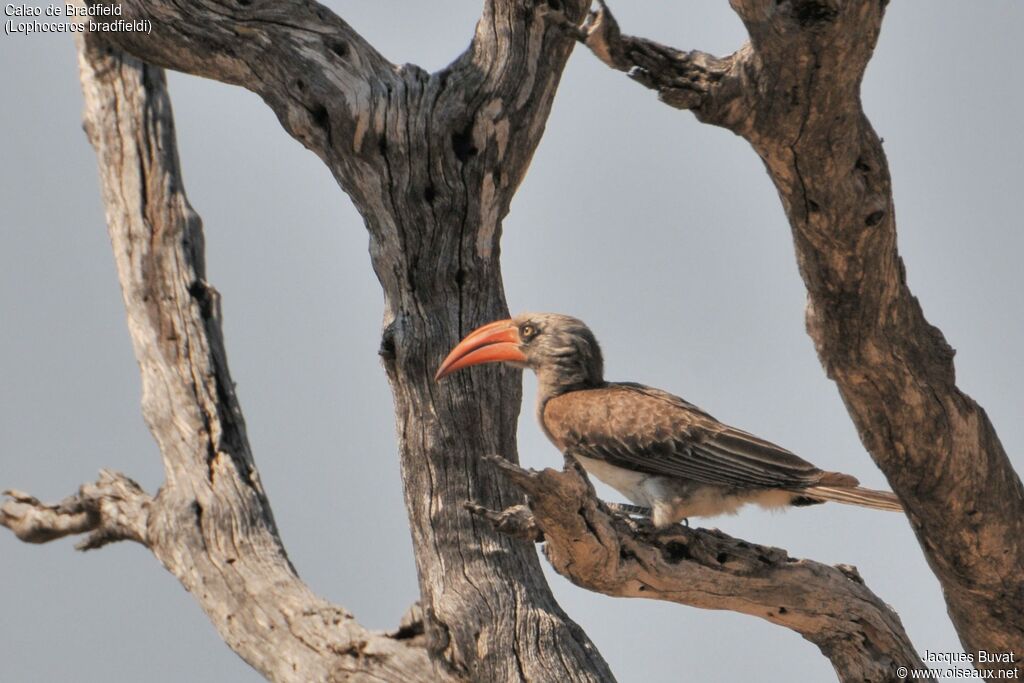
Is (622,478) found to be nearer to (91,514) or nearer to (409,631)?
(409,631)

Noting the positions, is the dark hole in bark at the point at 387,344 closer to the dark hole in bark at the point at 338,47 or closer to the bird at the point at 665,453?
the bird at the point at 665,453

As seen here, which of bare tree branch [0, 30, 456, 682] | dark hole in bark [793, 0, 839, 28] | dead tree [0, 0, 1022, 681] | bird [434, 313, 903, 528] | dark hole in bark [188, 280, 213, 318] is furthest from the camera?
dark hole in bark [188, 280, 213, 318]

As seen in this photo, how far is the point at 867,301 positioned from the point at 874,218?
35 centimetres

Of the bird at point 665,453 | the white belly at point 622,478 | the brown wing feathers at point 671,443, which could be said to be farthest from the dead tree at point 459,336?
the white belly at point 622,478

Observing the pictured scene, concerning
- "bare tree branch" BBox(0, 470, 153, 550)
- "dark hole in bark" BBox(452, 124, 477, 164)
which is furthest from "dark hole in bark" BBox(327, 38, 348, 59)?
"bare tree branch" BBox(0, 470, 153, 550)

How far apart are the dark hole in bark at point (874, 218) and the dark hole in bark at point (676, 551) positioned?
62.7 inches

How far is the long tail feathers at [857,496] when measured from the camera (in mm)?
6336

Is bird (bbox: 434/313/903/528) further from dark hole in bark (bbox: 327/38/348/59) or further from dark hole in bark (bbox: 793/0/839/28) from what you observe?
dark hole in bark (bbox: 793/0/839/28)

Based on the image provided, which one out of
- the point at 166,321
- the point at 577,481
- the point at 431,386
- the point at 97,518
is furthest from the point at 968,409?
the point at 97,518

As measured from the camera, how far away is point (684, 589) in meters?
5.79

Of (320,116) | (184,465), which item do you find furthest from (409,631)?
(320,116)

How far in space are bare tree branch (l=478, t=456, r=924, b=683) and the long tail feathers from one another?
16.1 inches

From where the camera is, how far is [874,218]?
16.3ft

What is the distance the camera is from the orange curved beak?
20.8ft
